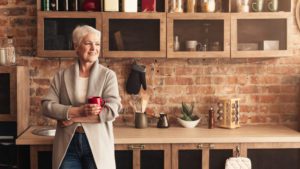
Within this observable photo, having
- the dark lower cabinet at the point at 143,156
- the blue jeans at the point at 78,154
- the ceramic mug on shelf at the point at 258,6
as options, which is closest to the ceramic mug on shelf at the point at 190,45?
the ceramic mug on shelf at the point at 258,6

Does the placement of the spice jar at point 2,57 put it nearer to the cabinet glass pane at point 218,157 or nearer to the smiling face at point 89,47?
the smiling face at point 89,47

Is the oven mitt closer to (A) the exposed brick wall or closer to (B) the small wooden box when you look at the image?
(A) the exposed brick wall

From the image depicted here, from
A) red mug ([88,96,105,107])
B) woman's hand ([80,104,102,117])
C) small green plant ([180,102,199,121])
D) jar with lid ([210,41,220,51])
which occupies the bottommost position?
small green plant ([180,102,199,121])

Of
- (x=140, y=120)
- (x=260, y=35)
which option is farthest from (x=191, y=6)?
(x=140, y=120)

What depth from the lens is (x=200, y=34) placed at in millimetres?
3707

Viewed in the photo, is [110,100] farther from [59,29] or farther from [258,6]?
[258,6]

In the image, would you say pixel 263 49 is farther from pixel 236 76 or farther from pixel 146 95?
pixel 146 95

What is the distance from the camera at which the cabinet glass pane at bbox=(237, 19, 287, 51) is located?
3.67 metres

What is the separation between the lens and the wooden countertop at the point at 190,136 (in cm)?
327

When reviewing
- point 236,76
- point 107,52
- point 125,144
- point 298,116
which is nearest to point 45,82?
point 107,52

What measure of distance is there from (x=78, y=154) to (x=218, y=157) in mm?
1233

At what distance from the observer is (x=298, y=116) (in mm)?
3938

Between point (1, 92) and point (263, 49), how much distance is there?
7.37 ft

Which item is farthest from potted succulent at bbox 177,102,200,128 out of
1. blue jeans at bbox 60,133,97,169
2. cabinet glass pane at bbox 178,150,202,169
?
blue jeans at bbox 60,133,97,169
